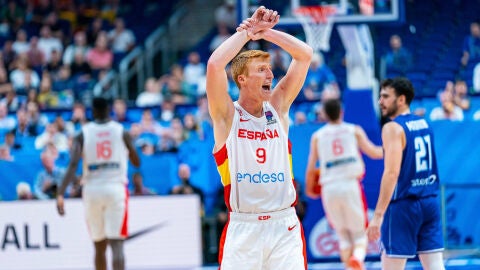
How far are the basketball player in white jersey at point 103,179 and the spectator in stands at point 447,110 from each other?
19.1 ft

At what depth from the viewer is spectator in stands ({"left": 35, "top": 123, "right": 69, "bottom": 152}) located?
15.9 m

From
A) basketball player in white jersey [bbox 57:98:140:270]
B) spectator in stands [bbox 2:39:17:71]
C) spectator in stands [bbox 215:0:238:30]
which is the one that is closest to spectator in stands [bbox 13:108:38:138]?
spectator in stands [bbox 2:39:17:71]

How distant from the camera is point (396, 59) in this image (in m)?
18.2

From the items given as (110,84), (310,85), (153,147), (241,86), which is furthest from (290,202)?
(110,84)

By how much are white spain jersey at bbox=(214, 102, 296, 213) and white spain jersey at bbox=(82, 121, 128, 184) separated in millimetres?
4591

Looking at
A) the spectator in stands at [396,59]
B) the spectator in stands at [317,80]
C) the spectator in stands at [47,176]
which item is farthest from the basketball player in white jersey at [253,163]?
the spectator in stands at [396,59]

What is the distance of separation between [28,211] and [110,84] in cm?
790

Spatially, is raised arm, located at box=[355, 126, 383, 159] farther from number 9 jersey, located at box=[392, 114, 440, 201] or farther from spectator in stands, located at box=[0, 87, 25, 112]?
spectator in stands, located at box=[0, 87, 25, 112]

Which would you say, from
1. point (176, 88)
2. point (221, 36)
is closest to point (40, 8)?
point (221, 36)

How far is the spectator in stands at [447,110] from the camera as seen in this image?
49.0 ft

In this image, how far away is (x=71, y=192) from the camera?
13.4 m

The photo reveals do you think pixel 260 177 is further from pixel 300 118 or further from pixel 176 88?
pixel 176 88

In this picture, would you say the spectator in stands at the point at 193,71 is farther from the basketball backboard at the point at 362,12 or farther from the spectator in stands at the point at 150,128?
the basketball backboard at the point at 362,12

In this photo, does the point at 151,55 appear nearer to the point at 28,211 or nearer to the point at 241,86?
the point at 28,211
